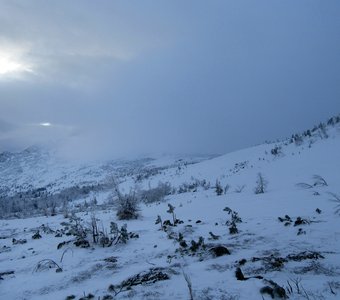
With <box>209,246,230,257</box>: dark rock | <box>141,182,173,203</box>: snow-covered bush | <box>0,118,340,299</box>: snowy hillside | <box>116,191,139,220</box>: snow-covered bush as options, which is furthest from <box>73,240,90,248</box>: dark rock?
<box>141,182,173,203</box>: snow-covered bush

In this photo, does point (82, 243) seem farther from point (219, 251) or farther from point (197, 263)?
point (219, 251)

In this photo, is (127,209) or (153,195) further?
(153,195)

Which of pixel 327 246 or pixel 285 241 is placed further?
pixel 285 241

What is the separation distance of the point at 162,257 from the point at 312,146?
86.7ft

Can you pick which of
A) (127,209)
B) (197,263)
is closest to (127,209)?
(127,209)

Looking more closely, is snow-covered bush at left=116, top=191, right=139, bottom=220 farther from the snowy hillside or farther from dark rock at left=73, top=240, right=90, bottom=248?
dark rock at left=73, top=240, right=90, bottom=248

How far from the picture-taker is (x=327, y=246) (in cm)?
579

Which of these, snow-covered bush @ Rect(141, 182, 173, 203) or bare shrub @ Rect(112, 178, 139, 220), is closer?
bare shrub @ Rect(112, 178, 139, 220)

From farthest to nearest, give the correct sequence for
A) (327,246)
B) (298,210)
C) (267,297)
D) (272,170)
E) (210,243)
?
1. (272,170)
2. (298,210)
3. (210,243)
4. (327,246)
5. (267,297)

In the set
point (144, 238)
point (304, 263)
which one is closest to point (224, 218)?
point (144, 238)

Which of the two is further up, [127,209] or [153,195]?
[153,195]

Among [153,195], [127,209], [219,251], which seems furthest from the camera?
[153,195]

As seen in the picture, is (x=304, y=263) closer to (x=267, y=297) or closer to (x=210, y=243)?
(x=267, y=297)

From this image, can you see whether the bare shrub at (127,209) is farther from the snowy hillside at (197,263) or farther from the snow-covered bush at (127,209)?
the snowy hillside at (197,263)
